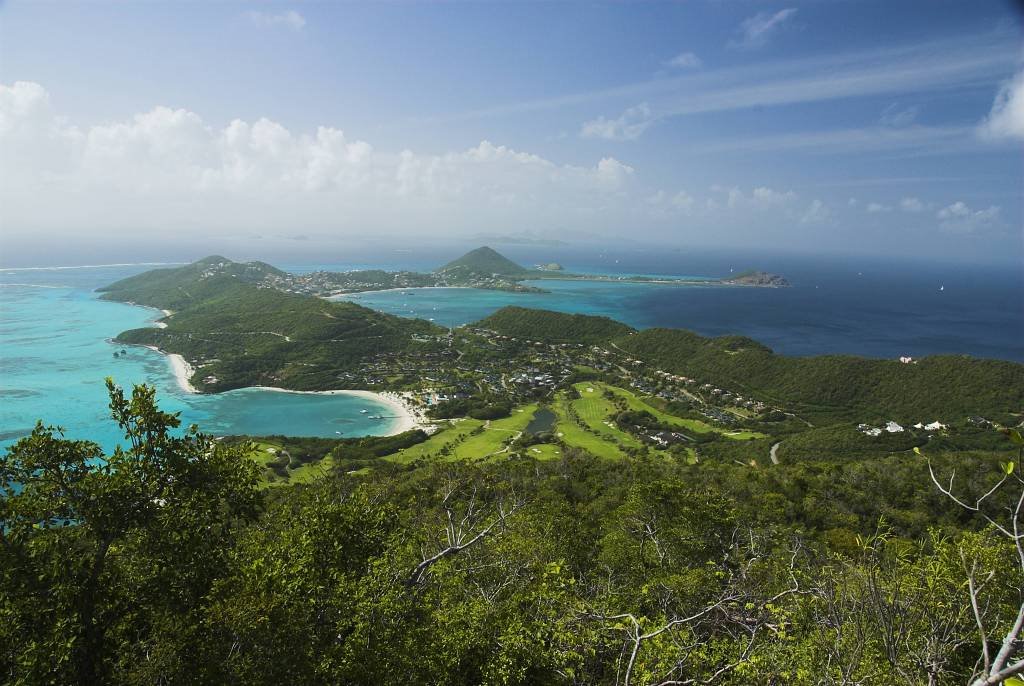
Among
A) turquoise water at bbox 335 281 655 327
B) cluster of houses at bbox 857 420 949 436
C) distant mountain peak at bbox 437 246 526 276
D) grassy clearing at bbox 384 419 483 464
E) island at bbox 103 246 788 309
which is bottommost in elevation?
grassy clearing at bbox 384 419 483 464

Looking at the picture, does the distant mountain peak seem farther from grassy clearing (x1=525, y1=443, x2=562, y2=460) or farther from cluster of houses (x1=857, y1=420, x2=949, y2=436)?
cluster of houses (x1=857, y1=420, x2=949, y2=436)

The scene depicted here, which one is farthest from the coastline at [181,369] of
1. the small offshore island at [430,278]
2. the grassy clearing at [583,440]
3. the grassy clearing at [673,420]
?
the small offshore island at [430,278]

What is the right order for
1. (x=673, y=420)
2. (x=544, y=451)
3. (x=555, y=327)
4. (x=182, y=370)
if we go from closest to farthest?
(x=544, y=451), (x=673, y=420), (x=182, y=370), (x=555, y=327)

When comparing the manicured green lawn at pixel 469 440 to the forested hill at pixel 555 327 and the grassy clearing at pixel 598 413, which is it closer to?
the grassy clearing at pixel 598 413

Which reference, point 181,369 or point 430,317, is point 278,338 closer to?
point 181,369

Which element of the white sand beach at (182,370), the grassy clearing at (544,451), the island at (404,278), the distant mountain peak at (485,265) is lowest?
the grassy clearing at (544,451)

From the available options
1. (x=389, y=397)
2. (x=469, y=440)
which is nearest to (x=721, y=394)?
(x=469, y=440)

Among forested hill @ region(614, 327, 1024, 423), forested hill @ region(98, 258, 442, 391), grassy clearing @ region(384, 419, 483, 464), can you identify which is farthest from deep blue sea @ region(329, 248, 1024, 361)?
grassy clearing @ region(384, 419, 483, 464)
